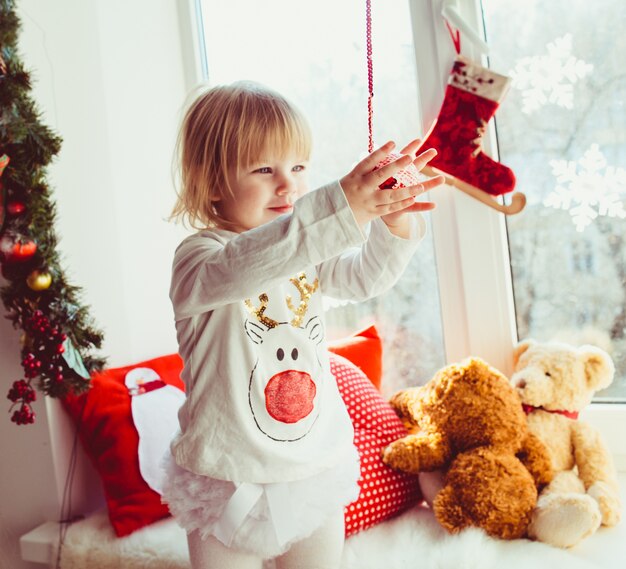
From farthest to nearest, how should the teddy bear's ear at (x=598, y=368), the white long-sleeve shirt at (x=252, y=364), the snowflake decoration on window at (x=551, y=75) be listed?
the snowflake decoration on window at (x=551, y=75)
the teddy bear's ear at (x=598, y=368)
the white long-sleeve shirt at (x=252, y=364)

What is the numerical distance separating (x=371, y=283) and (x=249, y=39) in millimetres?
1002

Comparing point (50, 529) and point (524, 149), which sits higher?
point (524, 149)

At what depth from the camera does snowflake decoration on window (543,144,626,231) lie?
4.36 feet

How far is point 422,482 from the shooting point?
1.20 meters

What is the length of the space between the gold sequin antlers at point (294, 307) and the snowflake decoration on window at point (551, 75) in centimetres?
71

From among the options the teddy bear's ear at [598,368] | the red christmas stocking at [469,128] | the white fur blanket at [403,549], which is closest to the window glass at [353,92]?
the red christmas stocking at [469,128]

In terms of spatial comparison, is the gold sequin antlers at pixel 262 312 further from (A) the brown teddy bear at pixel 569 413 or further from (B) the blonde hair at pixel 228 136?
(A) the brown teddy bear at pixel 569 413

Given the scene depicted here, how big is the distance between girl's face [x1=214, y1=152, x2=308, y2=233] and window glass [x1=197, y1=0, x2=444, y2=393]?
0.58m

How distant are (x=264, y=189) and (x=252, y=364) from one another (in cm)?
26

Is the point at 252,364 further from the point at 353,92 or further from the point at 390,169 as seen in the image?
the point at 353,92

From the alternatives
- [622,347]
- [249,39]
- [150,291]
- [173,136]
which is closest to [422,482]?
[622,347]

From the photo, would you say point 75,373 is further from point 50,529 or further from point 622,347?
point 622,347

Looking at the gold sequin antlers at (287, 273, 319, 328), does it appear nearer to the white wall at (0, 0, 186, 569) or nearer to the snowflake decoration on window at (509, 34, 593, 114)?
the white wall at (0, 0, 186, 569)

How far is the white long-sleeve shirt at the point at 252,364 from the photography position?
86cm
